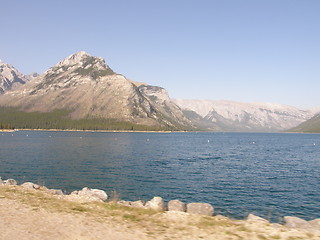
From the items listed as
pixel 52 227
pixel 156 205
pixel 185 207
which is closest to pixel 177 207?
pixel 185 207

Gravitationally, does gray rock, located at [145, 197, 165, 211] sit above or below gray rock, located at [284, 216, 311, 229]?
below

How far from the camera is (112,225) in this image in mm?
22359

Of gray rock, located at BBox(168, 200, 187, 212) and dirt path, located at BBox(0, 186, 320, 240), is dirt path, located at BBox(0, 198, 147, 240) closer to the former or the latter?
dirt path, located at BBox(0, 186, 320, 240)

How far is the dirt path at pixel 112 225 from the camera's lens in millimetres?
20016

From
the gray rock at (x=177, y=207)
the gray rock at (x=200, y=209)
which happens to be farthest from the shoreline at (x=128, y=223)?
the gray rock at (x=200, y=209)

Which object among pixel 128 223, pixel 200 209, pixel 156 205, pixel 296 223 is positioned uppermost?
pixel 296 223

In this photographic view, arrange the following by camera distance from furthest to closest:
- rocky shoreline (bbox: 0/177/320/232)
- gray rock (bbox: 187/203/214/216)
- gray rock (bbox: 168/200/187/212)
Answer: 1. gray rock (bbox: 168/200/187/212)
2. gray rock (bbox: 187/203/214/216)
3. rocky shoreline (bbox: 0/177/320/232)

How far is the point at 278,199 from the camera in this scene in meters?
45.3

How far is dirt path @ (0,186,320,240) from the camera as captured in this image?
20016 millimetres

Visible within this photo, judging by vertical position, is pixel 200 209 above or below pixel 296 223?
below

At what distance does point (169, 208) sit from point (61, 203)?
39.1 ft

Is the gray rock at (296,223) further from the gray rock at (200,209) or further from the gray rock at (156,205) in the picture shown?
the gray rock at (156,205)

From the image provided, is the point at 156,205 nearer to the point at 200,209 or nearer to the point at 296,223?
→ the point at 200,209

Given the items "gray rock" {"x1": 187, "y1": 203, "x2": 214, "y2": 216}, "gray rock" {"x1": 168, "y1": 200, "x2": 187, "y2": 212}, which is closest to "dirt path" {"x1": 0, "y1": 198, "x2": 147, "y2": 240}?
"gray rock" {"x1": 168, "y1": 200, "x2": 187, "y2": 212}
